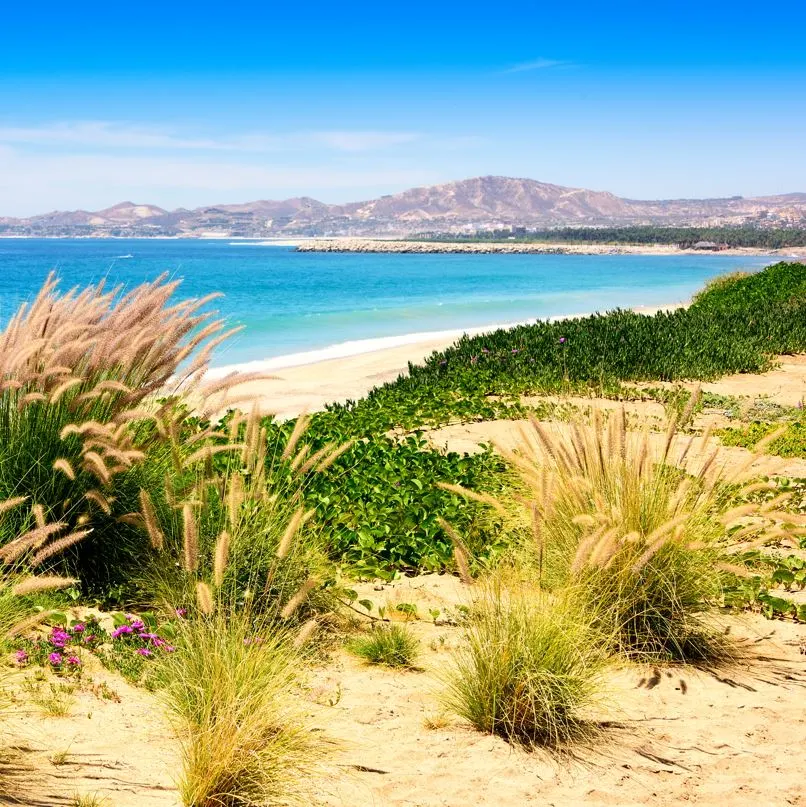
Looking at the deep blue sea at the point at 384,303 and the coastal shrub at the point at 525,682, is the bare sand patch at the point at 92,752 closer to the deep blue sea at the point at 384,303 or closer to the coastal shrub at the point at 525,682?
the coastal shrub at the point at 525,682

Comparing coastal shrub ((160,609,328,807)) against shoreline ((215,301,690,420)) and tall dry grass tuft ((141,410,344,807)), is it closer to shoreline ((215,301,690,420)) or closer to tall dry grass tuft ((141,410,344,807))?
tall dry grass tuft ((141,410,344,807))

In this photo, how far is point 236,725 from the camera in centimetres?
325

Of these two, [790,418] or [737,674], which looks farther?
[790,418]

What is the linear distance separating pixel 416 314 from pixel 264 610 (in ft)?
110

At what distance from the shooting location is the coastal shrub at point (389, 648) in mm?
4434

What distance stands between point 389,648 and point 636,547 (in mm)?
1368

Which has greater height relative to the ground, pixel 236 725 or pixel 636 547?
pixel 636 547

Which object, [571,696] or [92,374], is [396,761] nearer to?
[571,696]

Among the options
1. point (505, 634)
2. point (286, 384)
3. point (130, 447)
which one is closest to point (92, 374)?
point (130, 447)

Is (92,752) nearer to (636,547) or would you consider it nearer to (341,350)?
(636,547)

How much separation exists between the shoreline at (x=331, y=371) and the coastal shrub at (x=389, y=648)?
16.1 feet

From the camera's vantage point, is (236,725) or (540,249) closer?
(236,725)

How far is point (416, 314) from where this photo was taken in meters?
37.5

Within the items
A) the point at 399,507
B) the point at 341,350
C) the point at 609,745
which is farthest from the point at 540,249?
the point at 609,745
